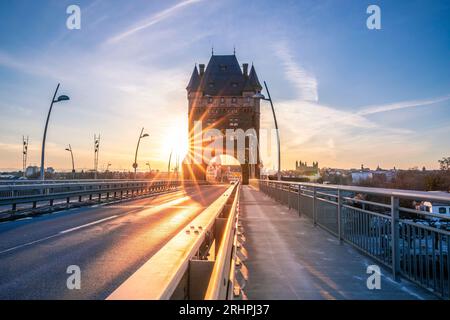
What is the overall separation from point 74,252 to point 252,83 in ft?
272

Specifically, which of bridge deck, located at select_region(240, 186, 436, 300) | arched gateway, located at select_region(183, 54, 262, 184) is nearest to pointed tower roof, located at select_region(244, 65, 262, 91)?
arched gateway, located at select_region(183, 54, 262, 184)

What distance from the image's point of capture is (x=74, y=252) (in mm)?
6582

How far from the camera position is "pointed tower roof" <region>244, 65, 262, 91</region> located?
8562 centimetres

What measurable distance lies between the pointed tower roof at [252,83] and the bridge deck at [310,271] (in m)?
79.5

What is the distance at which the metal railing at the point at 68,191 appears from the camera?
12922mm

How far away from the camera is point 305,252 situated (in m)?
6.75

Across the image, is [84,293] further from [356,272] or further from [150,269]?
[356,272]

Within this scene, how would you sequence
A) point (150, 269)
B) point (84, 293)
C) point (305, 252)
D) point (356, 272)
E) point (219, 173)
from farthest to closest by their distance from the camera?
point (219, 173) < point (305, 252) < point (356, 272) < point (84, 293) < point (150, 269)

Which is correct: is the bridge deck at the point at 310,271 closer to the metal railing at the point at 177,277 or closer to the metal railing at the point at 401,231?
the metal railing at the point at 401,231

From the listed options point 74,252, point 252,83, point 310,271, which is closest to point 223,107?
point 252,83

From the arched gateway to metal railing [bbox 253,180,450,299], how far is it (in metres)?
76.7

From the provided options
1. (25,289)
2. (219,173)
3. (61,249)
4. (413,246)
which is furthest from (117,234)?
(219,173)

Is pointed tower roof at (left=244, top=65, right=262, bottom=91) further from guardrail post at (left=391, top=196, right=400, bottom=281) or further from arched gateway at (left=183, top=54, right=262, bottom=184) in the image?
guardrail post at (left=391, top=196, right=400, bottom=281)

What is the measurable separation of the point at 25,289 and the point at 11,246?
134 inches
